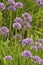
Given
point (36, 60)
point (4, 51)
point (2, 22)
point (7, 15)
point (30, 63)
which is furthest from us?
point (7, 15)

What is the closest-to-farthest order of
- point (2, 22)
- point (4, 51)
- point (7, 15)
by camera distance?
point (4, 51), point (2, 22), point (7, 15)

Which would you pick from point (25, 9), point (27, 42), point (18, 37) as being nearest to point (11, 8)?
point (18, 37)

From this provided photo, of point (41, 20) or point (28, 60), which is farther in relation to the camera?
point (41, 20)

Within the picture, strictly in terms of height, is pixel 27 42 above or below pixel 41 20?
above

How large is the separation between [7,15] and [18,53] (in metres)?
1.05

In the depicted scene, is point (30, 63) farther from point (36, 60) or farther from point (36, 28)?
point (36, 28)

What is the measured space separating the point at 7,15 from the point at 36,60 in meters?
1.36

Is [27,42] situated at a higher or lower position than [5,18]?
higher

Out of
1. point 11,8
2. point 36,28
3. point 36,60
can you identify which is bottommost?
point 36,28

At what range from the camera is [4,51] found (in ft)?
6.78

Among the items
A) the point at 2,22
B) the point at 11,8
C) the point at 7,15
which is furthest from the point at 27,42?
the point at 7,15

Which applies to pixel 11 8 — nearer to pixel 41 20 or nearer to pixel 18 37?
pixel 18 37

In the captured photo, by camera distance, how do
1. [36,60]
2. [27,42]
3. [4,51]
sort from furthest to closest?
[4,51], [27,42], [36,60]

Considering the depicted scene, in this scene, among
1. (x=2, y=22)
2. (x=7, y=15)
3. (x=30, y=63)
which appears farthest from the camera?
(x=7, y=15)
